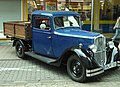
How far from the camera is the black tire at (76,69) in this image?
6160 mm

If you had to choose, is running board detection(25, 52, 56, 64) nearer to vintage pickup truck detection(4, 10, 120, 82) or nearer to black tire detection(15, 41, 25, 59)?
vintage pickup truck detection(4, 10, 120, 82)

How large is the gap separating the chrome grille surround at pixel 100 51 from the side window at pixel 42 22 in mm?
1746

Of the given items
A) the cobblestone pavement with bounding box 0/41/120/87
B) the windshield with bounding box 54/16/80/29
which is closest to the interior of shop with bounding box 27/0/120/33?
the windshield with bounding box 54/16/80/29

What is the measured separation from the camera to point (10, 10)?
12.0 meters

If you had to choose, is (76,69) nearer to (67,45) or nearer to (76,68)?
(76,68)

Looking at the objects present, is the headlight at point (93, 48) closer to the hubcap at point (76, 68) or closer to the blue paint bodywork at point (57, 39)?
the blue paint bodywork at point (57, 39)

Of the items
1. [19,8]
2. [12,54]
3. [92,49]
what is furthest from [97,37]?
[19,8]

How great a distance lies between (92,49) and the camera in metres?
6.32

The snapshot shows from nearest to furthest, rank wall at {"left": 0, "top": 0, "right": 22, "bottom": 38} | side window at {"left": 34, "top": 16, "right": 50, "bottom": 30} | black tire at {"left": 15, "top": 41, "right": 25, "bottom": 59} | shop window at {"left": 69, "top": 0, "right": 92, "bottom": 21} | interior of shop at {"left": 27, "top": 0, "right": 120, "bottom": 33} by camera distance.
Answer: side window at {"left": 34, "top": 16, "right": 50, "bottom": 30} → black tire at {"left": 15, "top": 41, "right": 25, "bottom": 59} → wall at {"left": 0, "top": 0, "right": 22, "bottom": 38} → interior of shop at {"left": 27, "top": 0, "right": 120, "bottom": 33} → shop window at {"left": 69, "top": 0, "right": 92, "bottom": 21}

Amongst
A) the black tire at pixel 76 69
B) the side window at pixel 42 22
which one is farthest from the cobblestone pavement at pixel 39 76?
the side window at pixel 42 22

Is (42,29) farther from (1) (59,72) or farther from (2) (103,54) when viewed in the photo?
(2) (103,54)

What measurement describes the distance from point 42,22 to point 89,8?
18.3ft

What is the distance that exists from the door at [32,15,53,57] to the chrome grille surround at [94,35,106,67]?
1556 mm

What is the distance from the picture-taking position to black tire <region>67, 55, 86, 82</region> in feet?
20.2
